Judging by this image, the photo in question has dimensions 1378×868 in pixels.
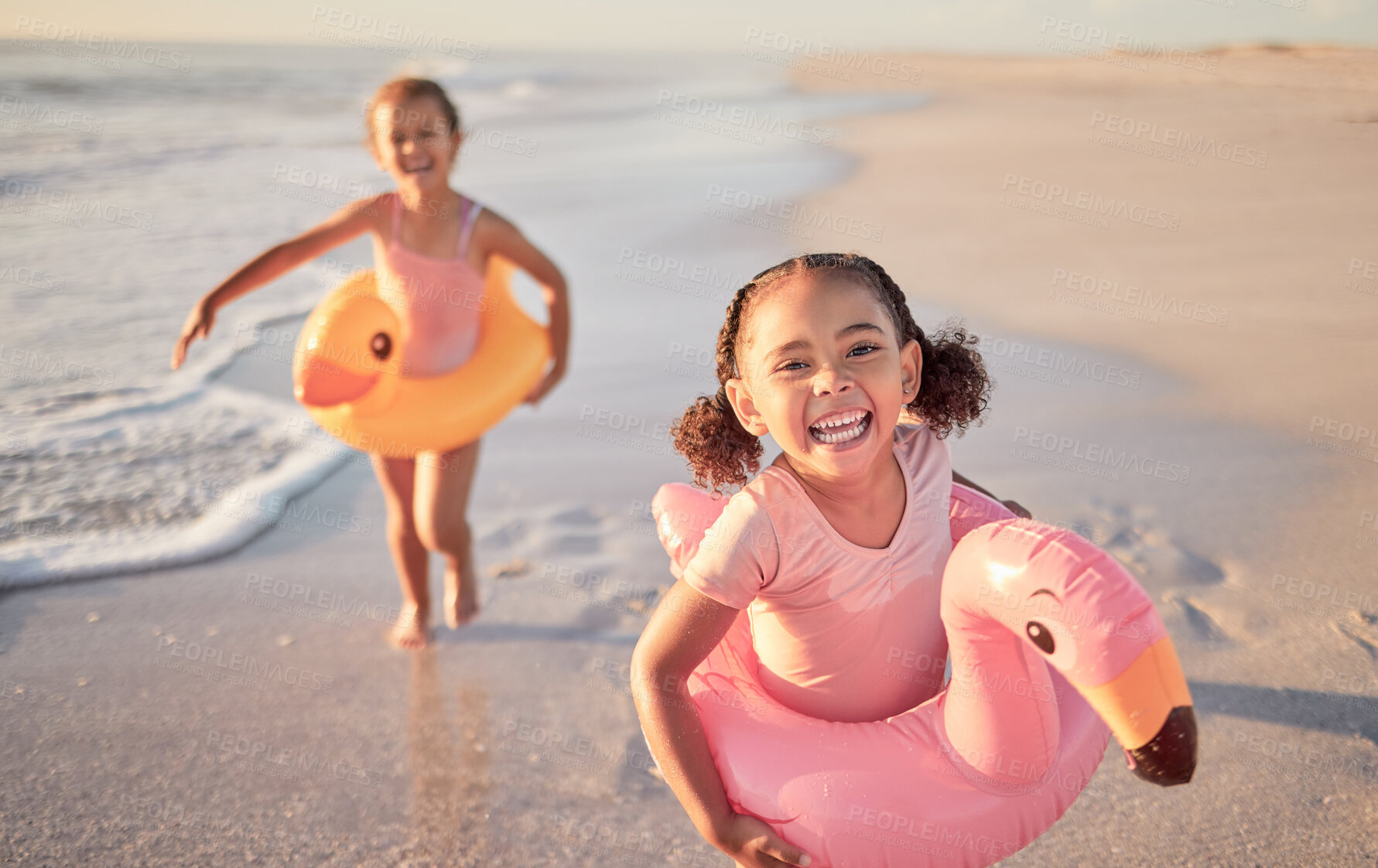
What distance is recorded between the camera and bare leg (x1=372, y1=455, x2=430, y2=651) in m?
3.30

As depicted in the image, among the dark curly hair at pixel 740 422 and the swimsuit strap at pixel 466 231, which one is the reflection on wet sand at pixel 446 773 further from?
the swimsuit strap at pixel 466 231

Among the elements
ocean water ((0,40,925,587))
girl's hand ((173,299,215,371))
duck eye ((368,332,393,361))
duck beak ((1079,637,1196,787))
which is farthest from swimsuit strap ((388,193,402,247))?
duck beak ((1079,637,1196,787))

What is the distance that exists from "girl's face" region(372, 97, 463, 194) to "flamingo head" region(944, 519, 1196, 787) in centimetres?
241

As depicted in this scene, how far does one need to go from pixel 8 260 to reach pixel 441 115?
18.9 ft

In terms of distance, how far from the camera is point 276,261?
3145mm

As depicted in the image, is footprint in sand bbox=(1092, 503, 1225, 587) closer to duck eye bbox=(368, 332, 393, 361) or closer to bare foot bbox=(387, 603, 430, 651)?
bare foot bbox=(387, 603, 430, 651)

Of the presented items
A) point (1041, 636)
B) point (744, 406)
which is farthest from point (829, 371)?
point (1041, 636)

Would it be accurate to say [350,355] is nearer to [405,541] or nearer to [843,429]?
[405,541]

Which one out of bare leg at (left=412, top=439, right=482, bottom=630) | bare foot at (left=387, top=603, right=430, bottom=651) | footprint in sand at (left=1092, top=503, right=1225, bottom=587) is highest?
bare leg at (left=412, top=439, right=482, bottom=630)

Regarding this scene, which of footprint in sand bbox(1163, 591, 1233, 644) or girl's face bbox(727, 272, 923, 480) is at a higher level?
girl's face bbox(727, 272, 923, 480)

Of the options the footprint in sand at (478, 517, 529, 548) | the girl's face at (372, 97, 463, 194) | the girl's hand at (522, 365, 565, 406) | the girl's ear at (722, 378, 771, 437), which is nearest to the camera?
the girl's ear at (722, 378, 771, 437)

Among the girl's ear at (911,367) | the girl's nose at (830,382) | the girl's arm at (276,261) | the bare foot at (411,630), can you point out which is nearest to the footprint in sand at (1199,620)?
the girl's ear at (911,367)

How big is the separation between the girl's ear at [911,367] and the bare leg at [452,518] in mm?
1839

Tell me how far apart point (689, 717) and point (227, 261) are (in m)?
7.03
